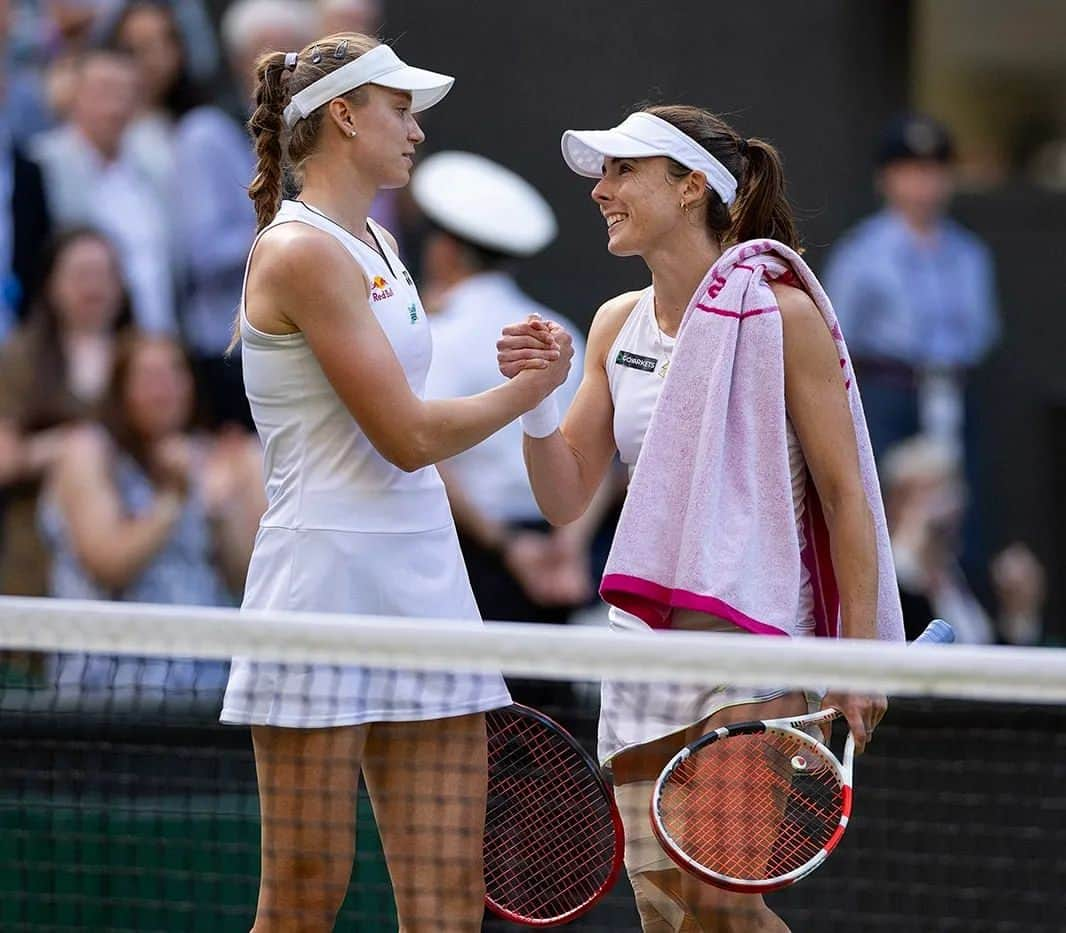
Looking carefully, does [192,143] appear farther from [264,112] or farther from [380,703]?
[380,703]

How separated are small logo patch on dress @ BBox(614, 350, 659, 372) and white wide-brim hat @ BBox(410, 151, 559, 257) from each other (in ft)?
8.43

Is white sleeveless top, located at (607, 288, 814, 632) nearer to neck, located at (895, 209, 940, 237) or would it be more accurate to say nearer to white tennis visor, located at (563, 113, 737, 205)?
white tennis visor, located at (563, 113, 737, 205)

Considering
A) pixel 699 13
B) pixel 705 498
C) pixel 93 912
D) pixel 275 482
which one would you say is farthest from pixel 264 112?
pixel 699 13

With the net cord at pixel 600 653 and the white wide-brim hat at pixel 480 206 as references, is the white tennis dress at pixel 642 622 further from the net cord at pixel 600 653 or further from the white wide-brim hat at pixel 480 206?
the white wide-brim hat at pixel 480 206

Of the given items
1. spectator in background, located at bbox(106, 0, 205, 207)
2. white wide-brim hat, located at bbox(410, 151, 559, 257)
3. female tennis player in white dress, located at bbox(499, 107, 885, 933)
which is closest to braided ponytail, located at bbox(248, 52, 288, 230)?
female tennis player in white dress, located at bbox(499, 107, 885, 933)

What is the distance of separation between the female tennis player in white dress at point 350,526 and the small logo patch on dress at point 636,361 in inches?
9.3

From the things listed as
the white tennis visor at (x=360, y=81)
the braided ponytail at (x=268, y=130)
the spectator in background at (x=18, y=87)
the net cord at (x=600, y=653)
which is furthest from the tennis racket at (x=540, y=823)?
the spectator in background at (x=18, y=87)

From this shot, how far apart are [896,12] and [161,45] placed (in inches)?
109

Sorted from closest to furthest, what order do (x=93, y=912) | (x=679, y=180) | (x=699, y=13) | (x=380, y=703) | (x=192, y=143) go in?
(x=380, y=703) → (x=679, y=180) → (x=93, y=912) → (x=192, y=143) → (x=699, y=13)

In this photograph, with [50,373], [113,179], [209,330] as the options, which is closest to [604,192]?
[50,373]

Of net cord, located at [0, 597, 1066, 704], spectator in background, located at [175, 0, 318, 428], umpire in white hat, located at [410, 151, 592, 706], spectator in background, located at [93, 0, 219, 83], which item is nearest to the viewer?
net cord, located at [0, 597, 1066, 704]

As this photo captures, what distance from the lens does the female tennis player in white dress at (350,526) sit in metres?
3.22

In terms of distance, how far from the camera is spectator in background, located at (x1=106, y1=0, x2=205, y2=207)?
281 inches

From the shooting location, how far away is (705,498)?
10.9 ft
